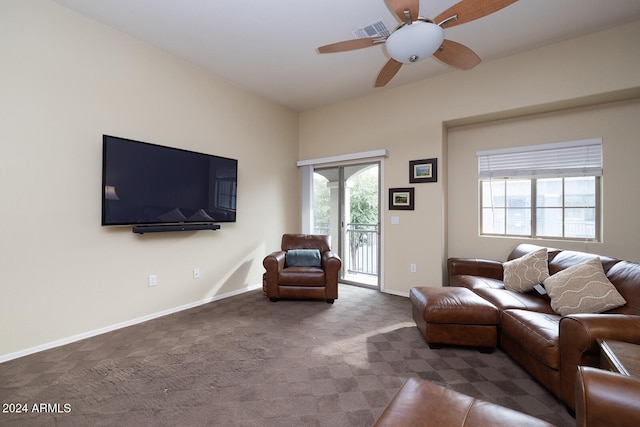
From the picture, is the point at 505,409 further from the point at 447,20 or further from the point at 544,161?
the point at 544,161

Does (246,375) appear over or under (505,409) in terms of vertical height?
under

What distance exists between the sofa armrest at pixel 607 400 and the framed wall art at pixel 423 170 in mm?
3050

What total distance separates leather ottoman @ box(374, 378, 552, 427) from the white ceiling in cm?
293

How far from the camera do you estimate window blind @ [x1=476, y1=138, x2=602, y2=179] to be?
3104 millimetres

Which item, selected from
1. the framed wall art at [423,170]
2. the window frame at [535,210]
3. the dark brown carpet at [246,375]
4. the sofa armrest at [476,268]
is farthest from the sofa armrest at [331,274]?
the window frame at [535,210]

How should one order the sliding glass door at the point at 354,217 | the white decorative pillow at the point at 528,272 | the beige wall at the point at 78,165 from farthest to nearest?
the sliding glass door at the point at 354,217, the white decorative pillow at the point at 528,272, the beige wall at the point at 78,165

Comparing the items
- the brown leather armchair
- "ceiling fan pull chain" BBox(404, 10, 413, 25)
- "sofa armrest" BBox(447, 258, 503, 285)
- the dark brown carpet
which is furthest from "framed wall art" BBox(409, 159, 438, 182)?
"ceiling fan pull chain" BBox(404, 10, 413, 25)

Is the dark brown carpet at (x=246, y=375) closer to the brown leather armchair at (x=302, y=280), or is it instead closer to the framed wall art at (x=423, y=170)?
the brown leather armchair at (x=302, y=280)

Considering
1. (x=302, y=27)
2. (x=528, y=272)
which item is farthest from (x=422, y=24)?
(x=528, y=272)

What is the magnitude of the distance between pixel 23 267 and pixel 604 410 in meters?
3.66

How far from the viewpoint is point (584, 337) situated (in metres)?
1.50

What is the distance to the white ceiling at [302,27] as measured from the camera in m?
2.44

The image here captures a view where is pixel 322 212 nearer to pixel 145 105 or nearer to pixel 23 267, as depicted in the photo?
pixel 145 105

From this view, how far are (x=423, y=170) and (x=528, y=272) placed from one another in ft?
5.83
